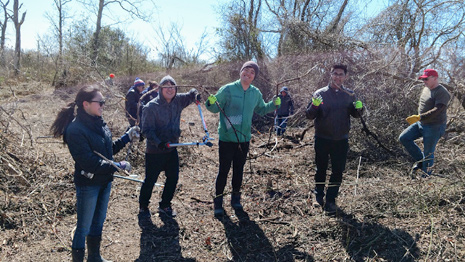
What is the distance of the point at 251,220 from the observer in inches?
144

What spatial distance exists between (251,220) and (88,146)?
1.92m

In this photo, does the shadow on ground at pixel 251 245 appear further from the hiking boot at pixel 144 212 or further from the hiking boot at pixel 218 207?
the hiking boot at pixel 144 212

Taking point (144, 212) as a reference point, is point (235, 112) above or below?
above

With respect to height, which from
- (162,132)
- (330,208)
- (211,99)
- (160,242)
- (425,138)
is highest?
(211,99)

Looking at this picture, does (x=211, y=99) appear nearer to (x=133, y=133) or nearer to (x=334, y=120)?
(x=133, y=133)

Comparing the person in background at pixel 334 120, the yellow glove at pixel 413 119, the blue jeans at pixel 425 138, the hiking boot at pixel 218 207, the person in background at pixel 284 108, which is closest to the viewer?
the person in background at pixel 334 120

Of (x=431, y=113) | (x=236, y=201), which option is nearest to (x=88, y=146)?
(x=236, y=201)

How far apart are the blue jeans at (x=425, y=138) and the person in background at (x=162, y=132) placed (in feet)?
9.99

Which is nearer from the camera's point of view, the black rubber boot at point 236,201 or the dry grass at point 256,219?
the dry grass at point 256,219

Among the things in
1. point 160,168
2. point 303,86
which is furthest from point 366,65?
point 160,168

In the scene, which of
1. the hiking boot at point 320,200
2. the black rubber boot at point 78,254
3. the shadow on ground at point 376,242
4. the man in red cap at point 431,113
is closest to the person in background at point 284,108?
the man in red cap at point 431,113

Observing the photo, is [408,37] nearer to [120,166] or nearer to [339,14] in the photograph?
[339,14]

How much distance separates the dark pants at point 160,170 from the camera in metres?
3.52

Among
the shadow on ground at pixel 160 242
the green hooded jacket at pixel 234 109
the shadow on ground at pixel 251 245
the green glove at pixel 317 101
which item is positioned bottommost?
the shadow on ground at pixel 160 242
